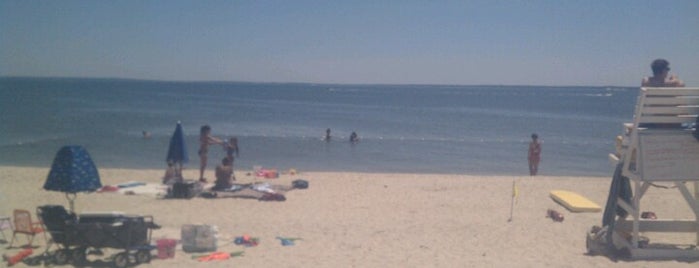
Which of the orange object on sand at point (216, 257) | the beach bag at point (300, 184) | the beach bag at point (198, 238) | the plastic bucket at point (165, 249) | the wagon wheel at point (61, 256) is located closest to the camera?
the wagon wheel at point (61, 256)

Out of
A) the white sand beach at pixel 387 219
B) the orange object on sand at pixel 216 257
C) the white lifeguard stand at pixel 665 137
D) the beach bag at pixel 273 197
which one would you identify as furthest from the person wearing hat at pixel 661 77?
the beach bag at pixel 273 197

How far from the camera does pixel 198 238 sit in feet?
25.6

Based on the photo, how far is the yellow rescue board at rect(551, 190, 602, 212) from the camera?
35.3 ft

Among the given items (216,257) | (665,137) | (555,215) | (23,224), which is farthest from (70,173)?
(555,215)

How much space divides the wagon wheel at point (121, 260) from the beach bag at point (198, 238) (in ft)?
2.67

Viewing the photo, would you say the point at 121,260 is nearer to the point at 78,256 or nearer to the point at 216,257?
the point at 78,256

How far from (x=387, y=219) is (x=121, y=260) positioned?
4.55 metres

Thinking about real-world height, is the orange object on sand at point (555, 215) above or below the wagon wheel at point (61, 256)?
above

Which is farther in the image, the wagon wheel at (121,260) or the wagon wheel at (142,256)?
the wagon wheel at (142,256)

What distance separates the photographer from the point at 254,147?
95.3ft

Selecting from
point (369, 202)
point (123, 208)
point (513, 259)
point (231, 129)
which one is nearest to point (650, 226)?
point (513, 259)

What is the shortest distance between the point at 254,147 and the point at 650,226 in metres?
22.9

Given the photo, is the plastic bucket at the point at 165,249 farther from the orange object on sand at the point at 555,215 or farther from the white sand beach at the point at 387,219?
the orange object on sand at the point at 555,215

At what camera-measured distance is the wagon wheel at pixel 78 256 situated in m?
7.25
